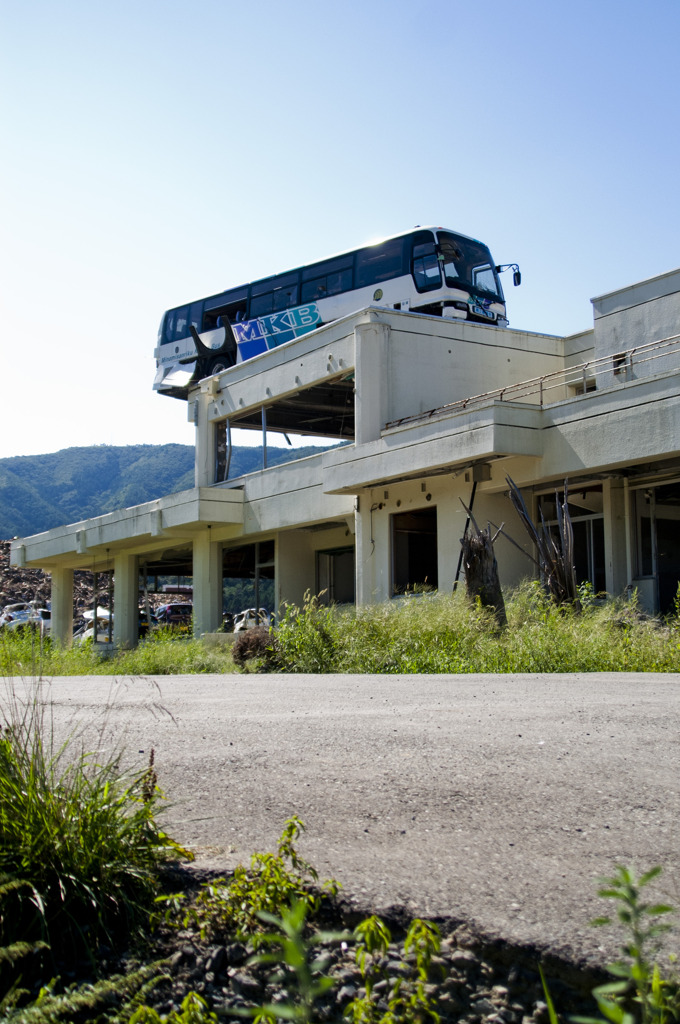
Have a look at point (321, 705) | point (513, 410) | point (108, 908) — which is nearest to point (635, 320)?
point (513, 410)

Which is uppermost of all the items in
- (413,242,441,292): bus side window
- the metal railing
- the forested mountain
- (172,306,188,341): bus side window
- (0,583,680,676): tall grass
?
the forested mountain

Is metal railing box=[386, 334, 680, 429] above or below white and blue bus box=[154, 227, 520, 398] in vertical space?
below

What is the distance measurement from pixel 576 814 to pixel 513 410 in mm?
15417

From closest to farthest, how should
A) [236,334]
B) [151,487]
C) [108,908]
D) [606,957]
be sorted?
[606,957], [108,908], [236,334], [151,487]

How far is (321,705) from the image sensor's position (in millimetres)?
7836

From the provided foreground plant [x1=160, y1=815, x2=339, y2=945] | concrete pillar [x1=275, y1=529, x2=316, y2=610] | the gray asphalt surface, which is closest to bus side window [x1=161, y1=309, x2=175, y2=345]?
concrete pillar [x1=275, y1=529, x2=316, y2=610]

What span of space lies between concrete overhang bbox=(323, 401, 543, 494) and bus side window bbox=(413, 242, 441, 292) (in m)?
5.59

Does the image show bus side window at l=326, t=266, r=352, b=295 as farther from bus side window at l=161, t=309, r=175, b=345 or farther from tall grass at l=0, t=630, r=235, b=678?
tall grass at l=0, t=630, r=235, b=678

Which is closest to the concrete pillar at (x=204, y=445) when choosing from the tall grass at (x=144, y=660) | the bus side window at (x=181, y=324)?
the bus side window at (x=181, y=324)

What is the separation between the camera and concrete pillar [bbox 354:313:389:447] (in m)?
22.8

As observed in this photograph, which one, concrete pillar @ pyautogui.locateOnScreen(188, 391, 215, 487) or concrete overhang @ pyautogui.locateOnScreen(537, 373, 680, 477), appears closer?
concrete overhang @ pyautogui.locateOnScreen(537, 373, 680, 477)

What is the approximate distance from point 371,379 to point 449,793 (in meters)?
19.1

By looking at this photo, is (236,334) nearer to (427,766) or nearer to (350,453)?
(350,453)

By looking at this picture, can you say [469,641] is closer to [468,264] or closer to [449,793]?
[449,793]
